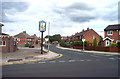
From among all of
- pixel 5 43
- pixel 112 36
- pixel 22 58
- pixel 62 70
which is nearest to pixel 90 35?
pixel 112 36

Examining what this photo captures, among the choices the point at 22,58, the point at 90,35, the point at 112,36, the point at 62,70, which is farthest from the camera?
the point at 90,35

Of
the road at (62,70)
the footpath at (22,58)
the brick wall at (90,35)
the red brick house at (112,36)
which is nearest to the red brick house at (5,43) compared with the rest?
the footpath at (22,58)

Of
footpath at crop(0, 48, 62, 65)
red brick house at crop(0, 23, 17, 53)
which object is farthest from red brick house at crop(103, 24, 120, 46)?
red brick house at crop(0, 23, 17, 53)

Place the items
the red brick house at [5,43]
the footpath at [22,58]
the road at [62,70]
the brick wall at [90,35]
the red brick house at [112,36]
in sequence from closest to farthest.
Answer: the road at [62,70] < the footpath at [22,58] < the red brick house at [5,43] < the red brick house at [112,36] < the brick wall at [90,35]

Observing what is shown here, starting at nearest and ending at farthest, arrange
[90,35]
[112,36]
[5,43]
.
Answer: [5,43] < [112,36] < [90,35]

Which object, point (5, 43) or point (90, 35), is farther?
point (90, 35)

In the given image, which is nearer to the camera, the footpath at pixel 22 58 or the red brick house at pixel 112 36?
the footpath at pixel 22 58

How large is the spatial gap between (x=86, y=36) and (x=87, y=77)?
144ft

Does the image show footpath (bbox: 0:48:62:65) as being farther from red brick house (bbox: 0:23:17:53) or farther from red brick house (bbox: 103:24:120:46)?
red brick house (bbox: 103:24:120:46)

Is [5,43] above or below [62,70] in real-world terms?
above

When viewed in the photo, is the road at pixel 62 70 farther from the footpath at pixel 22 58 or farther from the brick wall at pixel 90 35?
the brick wall at pixel 90 35

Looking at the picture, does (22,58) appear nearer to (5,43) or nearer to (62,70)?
(62,70)

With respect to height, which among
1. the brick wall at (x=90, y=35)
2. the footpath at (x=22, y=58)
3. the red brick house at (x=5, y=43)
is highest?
the brick wall at (x=90, y=35)

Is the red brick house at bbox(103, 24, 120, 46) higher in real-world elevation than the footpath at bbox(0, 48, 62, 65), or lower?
higher
